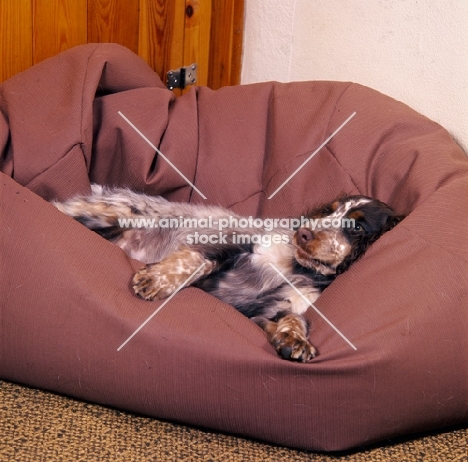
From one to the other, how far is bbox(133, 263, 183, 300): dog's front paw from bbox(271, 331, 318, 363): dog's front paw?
0.37 meters

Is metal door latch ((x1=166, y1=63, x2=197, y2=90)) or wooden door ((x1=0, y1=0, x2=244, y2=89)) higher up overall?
wooden door ((x1=0, y1=0, x2=244, y2=89))

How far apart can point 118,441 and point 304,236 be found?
0.88 meters

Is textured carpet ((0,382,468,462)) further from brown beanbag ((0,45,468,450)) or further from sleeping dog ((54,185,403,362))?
sleeping dog ((54,185,403,362))

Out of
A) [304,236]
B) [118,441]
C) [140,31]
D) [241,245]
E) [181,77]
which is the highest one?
[140,31]

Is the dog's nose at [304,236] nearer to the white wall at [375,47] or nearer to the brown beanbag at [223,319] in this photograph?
the brown beanbag at [223,319]

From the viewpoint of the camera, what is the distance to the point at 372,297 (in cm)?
203

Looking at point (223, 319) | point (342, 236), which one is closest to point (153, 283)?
point (223, 319)

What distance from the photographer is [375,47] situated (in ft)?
10.1

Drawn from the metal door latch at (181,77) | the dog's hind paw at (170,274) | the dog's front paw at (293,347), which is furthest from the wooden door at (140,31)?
the dog's front paw at (293,347)

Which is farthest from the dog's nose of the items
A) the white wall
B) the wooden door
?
the wooden door

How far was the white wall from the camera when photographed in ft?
8.98

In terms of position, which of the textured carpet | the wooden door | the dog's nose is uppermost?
the wooden door

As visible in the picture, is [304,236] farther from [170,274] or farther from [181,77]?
[181,77]

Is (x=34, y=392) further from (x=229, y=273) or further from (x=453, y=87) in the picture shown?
(x=453, y=87)
